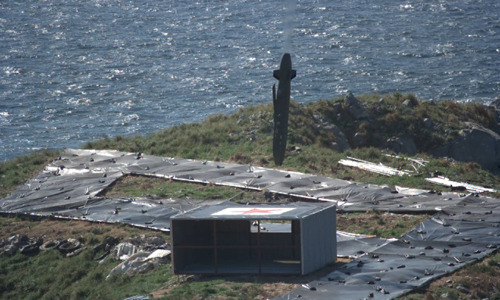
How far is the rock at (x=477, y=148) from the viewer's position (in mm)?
40556

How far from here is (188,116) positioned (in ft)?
212

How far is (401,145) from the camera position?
3959cm

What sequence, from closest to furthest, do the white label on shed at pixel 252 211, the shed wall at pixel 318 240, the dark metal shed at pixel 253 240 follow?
the shed wall at pixel 318 240, the dark metal shed at pixel 253 240, the white label on shed at pixel 252 211

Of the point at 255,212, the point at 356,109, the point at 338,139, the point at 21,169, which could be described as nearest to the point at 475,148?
the point at 356,109

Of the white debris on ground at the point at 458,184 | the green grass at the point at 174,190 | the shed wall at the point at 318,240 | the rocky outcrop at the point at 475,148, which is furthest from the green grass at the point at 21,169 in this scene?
the rocky outcrop at the point at 475,148

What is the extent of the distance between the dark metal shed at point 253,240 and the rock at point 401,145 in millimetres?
15787

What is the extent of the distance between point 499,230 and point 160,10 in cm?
7830

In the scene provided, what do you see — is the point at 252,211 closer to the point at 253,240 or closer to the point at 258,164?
the point at 253,240

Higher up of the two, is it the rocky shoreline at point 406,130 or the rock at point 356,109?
the rock at point 356,109

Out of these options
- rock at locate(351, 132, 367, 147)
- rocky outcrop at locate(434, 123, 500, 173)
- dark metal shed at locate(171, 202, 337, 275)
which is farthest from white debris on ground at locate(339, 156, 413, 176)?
dark metal shed at locate(171, 202, 337, 275)

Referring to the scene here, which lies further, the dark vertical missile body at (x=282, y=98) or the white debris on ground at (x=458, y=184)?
the white debris on ground at (x=458, y=184)

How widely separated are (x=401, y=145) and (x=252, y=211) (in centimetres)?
1841

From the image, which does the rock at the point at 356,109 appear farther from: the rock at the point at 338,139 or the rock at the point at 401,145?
the rock at the point at 401,145

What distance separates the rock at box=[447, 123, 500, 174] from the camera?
40556mm
